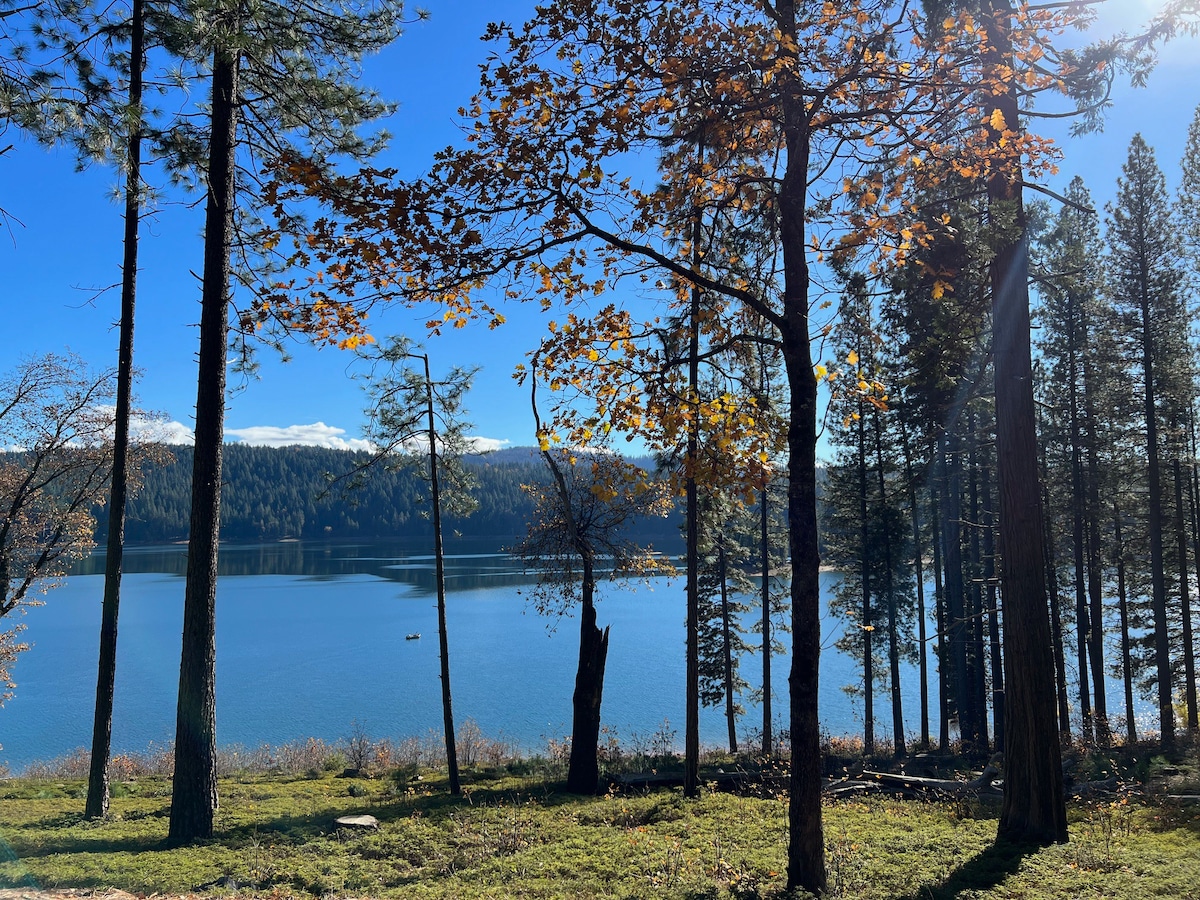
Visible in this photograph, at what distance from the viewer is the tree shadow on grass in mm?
5465

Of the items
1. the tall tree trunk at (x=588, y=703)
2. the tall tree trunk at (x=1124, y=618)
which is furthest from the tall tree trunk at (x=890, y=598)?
the tall tree trunk at (x=588, y=703)

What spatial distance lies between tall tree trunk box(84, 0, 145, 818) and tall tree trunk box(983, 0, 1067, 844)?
10.4m

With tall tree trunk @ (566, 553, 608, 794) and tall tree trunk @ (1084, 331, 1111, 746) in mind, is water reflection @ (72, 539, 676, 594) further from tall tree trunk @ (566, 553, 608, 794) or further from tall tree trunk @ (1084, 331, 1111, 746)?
tall tree trunk @ (566, 553, 608, 794)

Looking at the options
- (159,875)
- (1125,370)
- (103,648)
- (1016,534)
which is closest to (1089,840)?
(1016,534)

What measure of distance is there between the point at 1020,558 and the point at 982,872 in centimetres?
270

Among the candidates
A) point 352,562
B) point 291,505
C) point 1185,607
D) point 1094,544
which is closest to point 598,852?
point 1094,544

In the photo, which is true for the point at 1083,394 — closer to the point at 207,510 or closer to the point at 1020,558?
the point at 1020,558

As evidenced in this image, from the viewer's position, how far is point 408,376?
13852 mm

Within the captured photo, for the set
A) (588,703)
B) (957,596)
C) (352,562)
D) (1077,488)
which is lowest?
(352,562)

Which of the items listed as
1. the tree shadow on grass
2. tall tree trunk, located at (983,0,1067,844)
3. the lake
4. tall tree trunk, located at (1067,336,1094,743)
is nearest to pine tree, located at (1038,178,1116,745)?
tall tree trunk, located at (1067,336,1094,743)

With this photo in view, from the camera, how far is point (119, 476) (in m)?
10.2

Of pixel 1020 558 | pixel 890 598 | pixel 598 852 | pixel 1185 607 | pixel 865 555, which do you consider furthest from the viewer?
pixel 890 598

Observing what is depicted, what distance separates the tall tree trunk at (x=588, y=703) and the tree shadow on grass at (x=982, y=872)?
25.3 feet

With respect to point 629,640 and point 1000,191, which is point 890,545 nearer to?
point 1000,191
